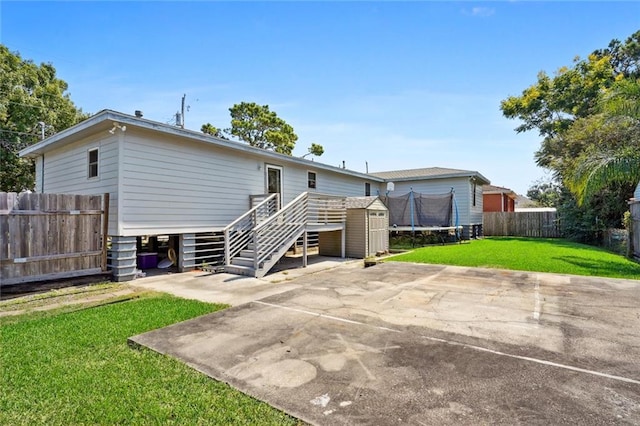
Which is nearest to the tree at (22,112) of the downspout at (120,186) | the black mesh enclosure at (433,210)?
the downspout at (120,186)

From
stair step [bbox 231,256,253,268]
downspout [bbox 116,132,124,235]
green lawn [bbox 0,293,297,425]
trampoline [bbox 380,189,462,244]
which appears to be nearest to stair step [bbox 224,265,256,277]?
stair step [bbox 231,256,253,268]

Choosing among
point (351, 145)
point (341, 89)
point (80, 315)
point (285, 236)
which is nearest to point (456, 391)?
point (80, 315)

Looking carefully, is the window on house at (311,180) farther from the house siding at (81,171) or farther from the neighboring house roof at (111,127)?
the house siding at (81,171)

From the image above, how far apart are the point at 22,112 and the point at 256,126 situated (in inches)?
624

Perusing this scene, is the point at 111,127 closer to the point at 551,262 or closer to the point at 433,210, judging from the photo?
the point at 551,262

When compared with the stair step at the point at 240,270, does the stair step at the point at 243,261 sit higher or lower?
higher

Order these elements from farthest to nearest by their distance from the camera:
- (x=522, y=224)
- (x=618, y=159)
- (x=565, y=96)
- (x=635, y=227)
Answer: (x=565, y=96)
(x=522, y=224)
(x=635, y=227)
(x=618, y=159)

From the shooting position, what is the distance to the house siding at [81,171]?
7.73 metres

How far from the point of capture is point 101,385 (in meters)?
2.78

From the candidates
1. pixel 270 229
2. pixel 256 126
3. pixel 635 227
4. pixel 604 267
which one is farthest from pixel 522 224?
pixel 256 126

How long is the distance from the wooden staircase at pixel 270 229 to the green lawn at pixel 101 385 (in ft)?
12.7

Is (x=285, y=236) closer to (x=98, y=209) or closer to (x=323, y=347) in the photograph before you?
(x=98, y=209)

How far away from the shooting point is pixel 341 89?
12359 millimetres

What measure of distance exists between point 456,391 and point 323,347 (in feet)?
4.80
